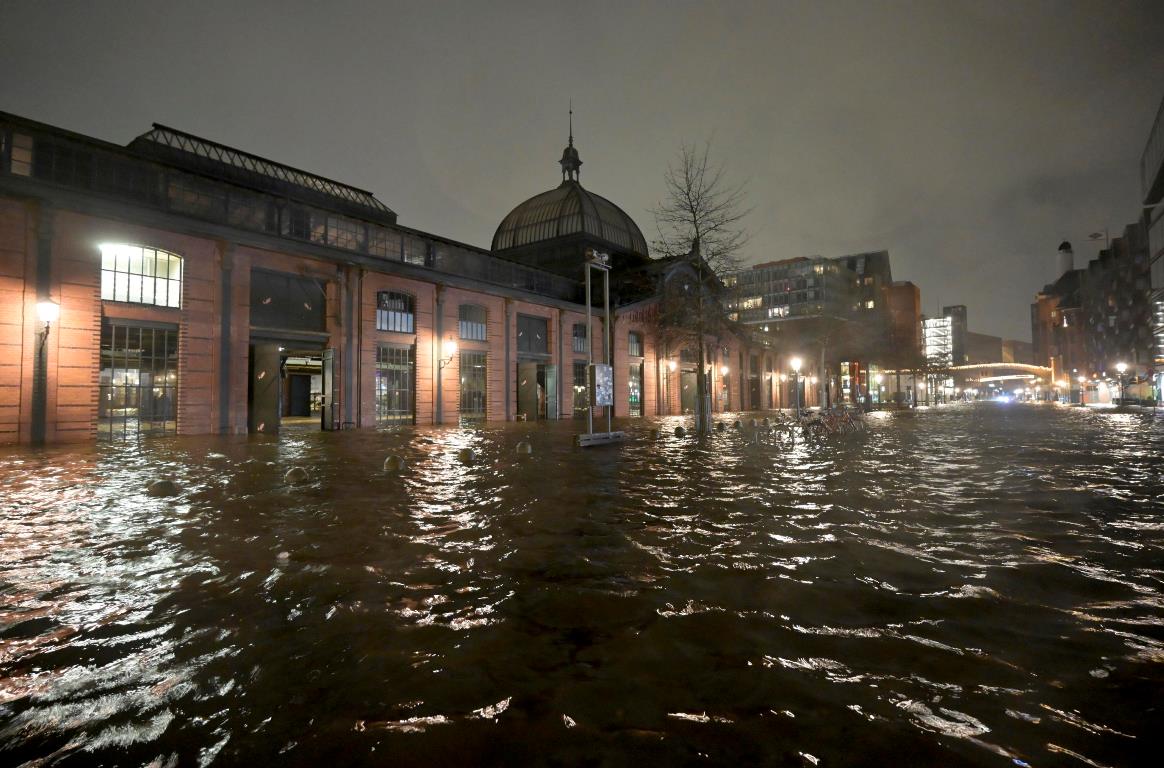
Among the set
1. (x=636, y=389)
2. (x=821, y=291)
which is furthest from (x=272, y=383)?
(x=821, y=291)

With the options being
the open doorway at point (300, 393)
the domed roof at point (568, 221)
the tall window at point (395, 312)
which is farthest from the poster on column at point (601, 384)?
the open doorway at point (300, 393)

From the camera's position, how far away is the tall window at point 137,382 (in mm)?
17547

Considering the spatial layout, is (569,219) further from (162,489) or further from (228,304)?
(162,489)

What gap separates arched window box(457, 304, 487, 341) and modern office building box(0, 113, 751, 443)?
8cm

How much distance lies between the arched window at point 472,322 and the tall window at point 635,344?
531 inches

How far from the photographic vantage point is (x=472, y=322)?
29.3 m

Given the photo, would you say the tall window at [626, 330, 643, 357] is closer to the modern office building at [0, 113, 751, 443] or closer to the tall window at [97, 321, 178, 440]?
the modern office building at [0, 113, 751, 443]

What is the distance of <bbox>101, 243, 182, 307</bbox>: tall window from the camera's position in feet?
57.8

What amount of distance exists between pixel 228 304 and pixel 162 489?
15322 mm

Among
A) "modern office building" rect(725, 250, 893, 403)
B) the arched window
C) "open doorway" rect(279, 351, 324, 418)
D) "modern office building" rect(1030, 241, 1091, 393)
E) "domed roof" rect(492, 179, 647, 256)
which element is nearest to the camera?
the arched window

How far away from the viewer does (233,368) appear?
20.0 metres

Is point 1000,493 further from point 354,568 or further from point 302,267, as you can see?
point 302,267

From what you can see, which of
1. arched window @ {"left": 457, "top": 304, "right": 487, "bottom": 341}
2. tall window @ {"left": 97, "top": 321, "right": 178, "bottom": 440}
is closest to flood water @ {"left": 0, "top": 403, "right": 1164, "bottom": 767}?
tall window @ {"left": 97, "top": 321, "right": 178, "bottom": 440}

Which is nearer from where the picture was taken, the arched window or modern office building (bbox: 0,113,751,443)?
modern office building (bbox: 0,113,751,443)
